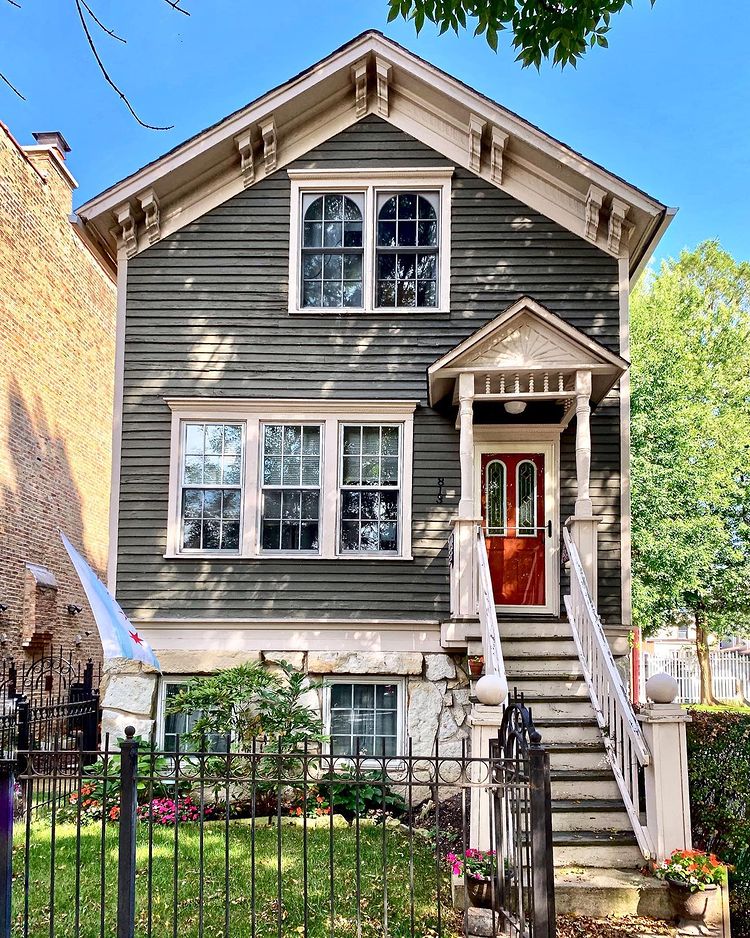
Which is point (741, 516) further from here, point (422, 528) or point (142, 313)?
point (142, 313)

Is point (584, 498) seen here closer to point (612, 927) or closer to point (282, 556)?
point (282, 556)

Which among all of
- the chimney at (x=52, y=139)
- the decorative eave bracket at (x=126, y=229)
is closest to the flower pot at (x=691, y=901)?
the decorative eave bracket at (x=126, y=229)

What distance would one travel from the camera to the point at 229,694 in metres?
10.1

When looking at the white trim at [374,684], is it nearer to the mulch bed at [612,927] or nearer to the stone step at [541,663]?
the stone step at [541,663]

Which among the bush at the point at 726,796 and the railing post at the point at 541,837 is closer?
the railing post at the point at 541,837

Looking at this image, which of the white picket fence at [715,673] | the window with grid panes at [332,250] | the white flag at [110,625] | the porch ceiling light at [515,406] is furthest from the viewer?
the white picket fence at [715,673]

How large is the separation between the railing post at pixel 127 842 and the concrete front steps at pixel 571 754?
11.2ft

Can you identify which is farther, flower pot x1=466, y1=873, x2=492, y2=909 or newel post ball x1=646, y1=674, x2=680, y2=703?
newel post ball x1=646, y1=674, x2=680, y2=703

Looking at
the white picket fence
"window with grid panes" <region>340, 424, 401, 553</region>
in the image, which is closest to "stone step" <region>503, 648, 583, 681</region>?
"window with grid panes" <region>340, 424, 401, 553</region>

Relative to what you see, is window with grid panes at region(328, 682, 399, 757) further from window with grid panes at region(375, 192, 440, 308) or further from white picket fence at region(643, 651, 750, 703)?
white picket fence at region(643, 651, 750, 703)

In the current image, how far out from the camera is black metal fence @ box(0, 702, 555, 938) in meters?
5.54

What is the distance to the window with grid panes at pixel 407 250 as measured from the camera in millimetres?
12242

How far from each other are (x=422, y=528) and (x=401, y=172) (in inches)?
183

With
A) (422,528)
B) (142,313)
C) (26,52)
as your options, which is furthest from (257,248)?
Answer: (26,52)
